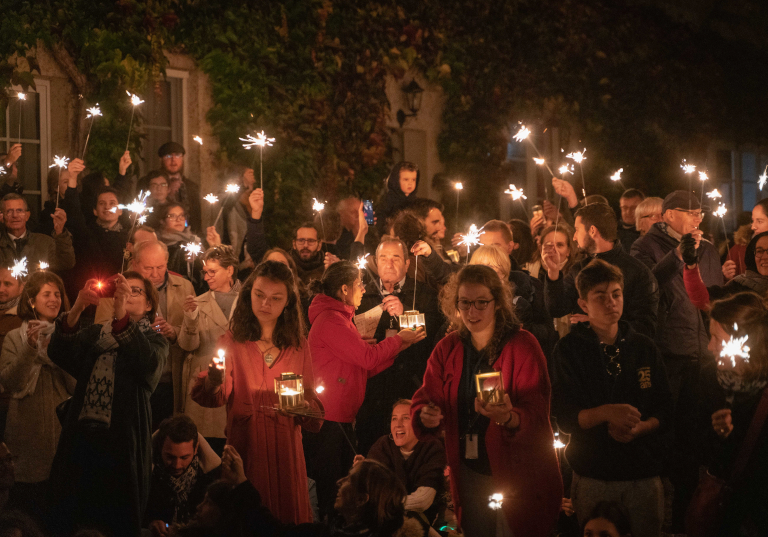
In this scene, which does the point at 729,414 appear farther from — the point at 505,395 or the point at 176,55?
the point at 176,55

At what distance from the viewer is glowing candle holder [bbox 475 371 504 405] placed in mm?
3496

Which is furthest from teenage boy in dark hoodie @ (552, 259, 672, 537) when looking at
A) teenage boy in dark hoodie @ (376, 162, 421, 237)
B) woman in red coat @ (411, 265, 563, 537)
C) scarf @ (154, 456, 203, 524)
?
teenage boy in dark hoodie @ (376, 162, 421, 237)

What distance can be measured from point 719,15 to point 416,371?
10.8 metres

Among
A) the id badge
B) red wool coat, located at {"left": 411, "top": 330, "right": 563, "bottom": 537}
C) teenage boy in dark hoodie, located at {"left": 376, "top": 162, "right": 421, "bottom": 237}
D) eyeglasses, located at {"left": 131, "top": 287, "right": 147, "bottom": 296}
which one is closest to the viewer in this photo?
red wool coat, located at {"left": 411, "top": 330, "right": 563, "bottom": 537}

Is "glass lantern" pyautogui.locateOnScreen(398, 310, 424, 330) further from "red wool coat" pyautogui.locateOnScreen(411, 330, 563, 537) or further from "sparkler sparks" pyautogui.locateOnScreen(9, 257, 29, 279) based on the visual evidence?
"sparkler sparks" pyautogui.locateOnScreen(9, 257, 29, 279)

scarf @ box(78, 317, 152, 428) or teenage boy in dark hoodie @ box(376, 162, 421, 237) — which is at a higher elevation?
teenage boy in dark hoodie @ box(376, 162, 421, 237)

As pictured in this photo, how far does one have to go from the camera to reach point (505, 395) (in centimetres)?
351

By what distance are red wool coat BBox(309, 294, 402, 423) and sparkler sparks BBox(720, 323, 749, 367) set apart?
1899 mm

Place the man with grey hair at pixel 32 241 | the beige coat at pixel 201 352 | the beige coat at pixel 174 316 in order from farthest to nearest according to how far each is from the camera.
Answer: the man with grey hair at pixel 32 241 → the beige coat at pixel 201 352 → the beige coat at pixel 174 316

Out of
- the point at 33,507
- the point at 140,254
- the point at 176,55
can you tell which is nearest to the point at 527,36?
the point at 176,55

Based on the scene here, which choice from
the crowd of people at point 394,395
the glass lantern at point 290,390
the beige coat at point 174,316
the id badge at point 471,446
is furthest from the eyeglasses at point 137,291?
the id badge at point 471,446

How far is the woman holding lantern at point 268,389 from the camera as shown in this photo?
13.5ft

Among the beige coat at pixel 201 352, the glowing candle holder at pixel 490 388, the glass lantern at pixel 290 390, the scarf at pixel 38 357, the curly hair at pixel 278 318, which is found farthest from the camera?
the beige coat at pixel 201 352

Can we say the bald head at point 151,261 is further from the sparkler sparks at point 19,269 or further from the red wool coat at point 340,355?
the red wool coat at point 340,355
